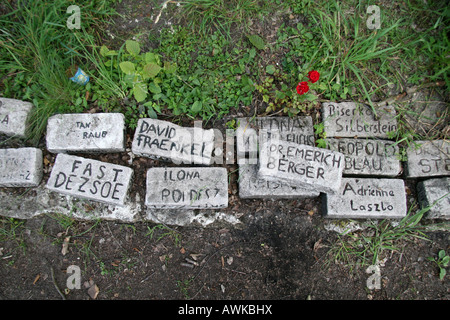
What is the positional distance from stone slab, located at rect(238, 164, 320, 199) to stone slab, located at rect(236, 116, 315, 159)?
0.16 meters

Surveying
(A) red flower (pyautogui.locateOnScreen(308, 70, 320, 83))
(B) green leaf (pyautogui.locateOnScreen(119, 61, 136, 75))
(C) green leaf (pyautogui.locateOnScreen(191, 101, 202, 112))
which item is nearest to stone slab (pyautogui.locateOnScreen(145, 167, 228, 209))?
(C) green leaf (pyautogui.locateOnScreen(191, 101, 202, 112))

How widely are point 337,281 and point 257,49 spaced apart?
7.87 ft

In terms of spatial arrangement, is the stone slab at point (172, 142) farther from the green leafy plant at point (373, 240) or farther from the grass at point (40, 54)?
the green leafy plant at point (373, 240)

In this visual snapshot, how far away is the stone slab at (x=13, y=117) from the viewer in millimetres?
3012

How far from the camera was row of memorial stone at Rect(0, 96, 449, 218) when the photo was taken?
275cm

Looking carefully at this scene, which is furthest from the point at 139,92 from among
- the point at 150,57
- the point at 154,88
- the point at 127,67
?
the point at 150,57

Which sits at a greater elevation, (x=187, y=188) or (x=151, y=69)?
(x=151, y=69)

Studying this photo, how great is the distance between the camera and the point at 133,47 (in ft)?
9.78

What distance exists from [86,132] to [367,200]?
2.72 meters

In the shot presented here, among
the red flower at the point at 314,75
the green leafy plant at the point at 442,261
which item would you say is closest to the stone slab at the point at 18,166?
the red flower at the point at 314,75

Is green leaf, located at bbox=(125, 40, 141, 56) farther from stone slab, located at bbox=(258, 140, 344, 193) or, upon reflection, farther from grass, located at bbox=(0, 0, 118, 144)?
stone slab, located at bbox=(258, 140, 344, 193)

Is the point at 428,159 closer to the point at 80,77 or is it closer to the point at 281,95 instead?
the point at 281,95

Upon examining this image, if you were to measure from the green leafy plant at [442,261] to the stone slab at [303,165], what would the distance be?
1.27 m

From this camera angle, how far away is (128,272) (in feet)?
9.51
